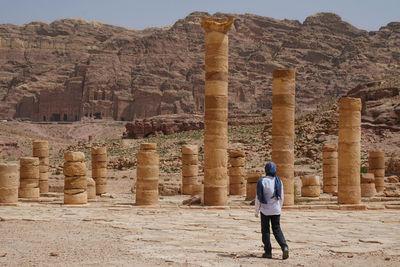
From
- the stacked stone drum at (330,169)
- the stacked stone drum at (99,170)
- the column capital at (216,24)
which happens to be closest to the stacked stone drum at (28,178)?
the stacked stone drum at (99,170)

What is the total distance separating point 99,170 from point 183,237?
12.9 m

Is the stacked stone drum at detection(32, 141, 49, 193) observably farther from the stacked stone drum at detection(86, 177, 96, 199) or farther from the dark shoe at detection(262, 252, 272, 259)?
the dark shoe at detection(262, 252, 272, 259)

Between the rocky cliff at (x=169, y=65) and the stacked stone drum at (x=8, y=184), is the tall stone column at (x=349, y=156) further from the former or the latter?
the rocky cliff at (x=169, y=65)

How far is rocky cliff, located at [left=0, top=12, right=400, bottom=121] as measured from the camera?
3910 inches

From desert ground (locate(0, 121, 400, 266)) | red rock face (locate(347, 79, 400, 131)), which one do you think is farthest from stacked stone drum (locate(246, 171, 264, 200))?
red rock face (locate(347, 79, 400, 131))

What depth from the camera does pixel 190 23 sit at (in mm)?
125688

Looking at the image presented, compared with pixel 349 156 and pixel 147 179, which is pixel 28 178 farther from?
pixel 349 156

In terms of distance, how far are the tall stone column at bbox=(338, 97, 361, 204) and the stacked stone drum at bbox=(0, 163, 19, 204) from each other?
33.3 ft

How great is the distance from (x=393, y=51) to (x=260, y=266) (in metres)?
122

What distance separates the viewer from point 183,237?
32.6 ft

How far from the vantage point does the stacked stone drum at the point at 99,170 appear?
2212 centimetres

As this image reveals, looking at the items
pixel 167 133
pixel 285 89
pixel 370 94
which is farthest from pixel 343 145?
pixel 167 133

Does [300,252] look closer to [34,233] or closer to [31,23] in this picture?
[34,233]

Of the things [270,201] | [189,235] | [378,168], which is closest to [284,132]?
[189,235]
